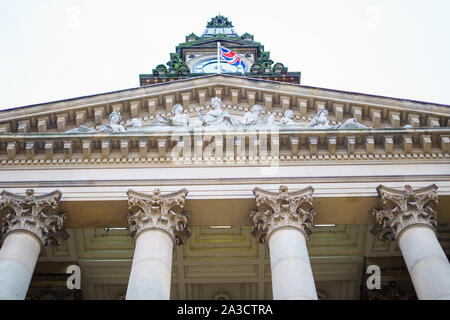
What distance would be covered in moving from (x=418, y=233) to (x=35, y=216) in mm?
11707

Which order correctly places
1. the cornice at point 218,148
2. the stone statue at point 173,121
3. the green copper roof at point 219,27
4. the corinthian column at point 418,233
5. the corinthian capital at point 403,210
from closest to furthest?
the corinthian column at point 418,233
the corinthian capital at point 403,210
the cornice at point 218,148
the stone statue at point 173,121
the green copper roof at point 219,27

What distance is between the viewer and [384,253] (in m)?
21.1

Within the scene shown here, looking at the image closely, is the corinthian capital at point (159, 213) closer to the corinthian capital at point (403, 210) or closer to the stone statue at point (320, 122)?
the stone statue at point (320, 122)

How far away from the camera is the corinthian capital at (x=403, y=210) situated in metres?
16.8


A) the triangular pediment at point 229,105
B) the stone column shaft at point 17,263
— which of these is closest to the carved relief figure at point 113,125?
the triangular pediment at point 229,105

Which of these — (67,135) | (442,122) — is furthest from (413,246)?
(67,135)

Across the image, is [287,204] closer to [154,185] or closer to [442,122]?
[154,185]

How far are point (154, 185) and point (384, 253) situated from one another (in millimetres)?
9451

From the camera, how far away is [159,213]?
669 inches

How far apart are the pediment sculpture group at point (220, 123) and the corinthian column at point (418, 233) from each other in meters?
3.69

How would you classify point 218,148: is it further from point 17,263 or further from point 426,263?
point 426,263

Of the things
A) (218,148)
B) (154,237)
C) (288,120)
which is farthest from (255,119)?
(154,237)

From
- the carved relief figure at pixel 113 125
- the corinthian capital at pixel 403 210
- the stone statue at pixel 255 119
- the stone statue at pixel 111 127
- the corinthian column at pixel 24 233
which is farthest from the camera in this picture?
the stone statue at pixel 255 119

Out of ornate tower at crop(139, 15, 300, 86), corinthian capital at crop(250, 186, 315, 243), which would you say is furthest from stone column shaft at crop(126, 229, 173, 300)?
ornate tower at crop(139, 15, 300, 86)
